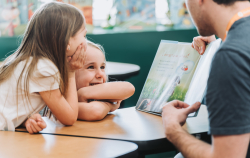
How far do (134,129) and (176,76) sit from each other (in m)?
0.33

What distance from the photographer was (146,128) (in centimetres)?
101

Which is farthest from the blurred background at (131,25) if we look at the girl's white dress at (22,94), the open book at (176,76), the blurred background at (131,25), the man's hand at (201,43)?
the girl's white dress at (22,94)

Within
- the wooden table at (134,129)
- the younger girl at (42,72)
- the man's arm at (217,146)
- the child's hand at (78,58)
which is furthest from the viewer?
the child's hand at (78,58)

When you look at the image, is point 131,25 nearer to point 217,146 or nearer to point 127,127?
point 127,127

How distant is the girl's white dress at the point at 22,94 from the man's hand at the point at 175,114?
40 centimetres

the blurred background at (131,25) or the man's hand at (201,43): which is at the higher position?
the man's hand at (201,43)

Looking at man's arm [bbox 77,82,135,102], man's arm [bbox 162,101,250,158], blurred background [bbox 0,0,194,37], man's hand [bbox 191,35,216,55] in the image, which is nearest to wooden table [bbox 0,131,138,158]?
man's arm [bbox 162,101,250,158]

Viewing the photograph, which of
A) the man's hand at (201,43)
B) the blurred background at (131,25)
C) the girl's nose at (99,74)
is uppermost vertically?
the man's hand at (201,43)

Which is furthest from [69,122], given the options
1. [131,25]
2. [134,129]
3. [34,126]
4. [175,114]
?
[131,25]

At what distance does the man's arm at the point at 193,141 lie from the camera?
0.70 metres

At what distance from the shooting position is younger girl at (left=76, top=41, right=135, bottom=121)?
114 centimetres

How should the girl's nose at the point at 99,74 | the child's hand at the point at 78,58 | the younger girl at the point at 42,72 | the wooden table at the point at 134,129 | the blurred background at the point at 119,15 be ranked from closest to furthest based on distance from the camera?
the wooden table at the point at 134,129 < the younger girl at the point at 42,72 < the child's hand at the point at 78,58 < the girl's nose at the point at 99,74 < the blurred background at the point at 119,15

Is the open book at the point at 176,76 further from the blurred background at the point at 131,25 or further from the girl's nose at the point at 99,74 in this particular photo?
the blurred background at the point at 131,25

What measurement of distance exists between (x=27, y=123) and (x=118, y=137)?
0.33 meters
